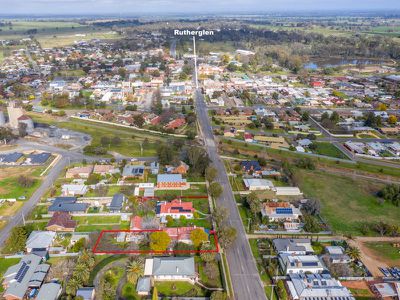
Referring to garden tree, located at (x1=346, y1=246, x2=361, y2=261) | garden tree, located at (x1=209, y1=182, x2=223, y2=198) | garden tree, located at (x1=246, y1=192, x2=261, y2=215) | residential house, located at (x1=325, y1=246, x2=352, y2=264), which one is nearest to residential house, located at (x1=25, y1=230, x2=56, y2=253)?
garden tree, located at (x1=209, y1=182, x2=223, y2=198)

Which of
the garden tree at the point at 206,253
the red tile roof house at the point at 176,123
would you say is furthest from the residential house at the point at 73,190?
the red tile roof house at the point at 176,123

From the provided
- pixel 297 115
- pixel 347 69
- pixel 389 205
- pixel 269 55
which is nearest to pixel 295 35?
pixel 269 55

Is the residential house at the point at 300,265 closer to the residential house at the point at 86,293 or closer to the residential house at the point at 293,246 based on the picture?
the residential house at the point at 293,246

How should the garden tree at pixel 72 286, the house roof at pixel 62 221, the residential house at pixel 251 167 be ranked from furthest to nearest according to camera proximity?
the residential house at pixel 251 167 < the house roof at pixel 62 221 < the garden tree at pixel 72 286

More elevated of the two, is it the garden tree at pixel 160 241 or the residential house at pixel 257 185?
the garden tree at pixel 160 241

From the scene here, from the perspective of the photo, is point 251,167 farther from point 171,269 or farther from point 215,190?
point 171,269

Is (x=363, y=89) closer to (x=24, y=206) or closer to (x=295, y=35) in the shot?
(x=24, y=206)

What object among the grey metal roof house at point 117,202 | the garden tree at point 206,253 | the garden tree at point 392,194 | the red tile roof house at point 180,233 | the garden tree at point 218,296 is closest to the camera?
the garden tree at point 218,296

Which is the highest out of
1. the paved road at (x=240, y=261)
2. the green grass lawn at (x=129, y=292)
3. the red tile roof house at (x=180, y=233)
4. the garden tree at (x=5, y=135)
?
the garden tree at (x=5, y=135)
